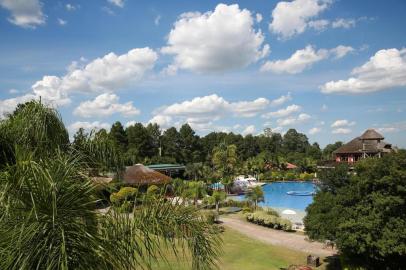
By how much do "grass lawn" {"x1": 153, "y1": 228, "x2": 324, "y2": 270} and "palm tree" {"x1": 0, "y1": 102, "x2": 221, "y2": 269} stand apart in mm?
9906

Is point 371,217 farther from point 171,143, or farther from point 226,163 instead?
point 171,143

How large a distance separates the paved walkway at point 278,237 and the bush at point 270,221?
0.49 m

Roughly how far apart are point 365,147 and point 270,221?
1014 inches

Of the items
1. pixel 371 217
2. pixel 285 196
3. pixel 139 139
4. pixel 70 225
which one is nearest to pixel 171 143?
pixel 139 139

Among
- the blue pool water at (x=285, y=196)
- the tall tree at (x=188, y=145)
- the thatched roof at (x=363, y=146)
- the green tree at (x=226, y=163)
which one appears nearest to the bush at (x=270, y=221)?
the blue pool water at (x=285, y=196)

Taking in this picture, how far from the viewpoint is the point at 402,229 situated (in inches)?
492

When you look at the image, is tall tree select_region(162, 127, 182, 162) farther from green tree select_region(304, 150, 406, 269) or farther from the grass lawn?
green tree select_region(304, 150, 406, 269)

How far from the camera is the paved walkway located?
18.7 m

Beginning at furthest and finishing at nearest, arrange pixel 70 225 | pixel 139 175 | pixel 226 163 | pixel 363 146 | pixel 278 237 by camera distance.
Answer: pixel 363 146 < pixel 226 163 < pixel 139 175 < pixel 278 237 < pixel 70 225

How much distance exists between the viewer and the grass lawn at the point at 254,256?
619 inches

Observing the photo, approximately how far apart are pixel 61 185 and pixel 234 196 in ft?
124

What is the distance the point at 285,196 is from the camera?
42.0 m

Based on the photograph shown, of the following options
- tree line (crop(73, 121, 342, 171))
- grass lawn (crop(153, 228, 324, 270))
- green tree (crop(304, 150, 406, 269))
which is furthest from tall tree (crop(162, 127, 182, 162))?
green tree (crop(304, 150, 406, 269))

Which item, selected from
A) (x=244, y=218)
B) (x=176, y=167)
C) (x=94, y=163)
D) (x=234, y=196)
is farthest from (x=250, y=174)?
(x=94, y=163)
